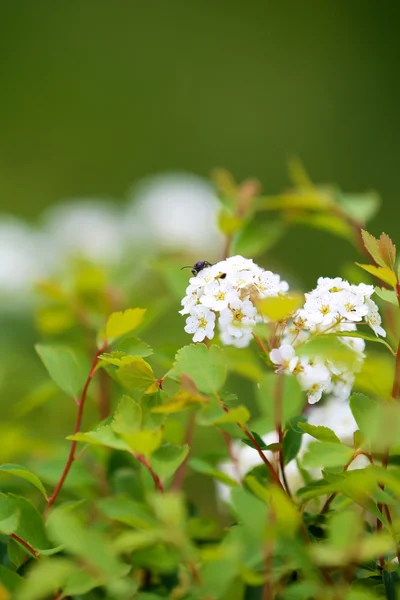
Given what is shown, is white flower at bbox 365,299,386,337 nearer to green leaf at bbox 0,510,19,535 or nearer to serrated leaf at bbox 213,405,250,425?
serrated leaf at bbox 213,405,250,425

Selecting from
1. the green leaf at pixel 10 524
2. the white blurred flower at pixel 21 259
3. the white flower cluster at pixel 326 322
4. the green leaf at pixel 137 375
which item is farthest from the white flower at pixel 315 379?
the white blurred flower at pixel 21 259

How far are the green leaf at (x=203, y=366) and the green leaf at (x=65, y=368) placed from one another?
0.13 metres

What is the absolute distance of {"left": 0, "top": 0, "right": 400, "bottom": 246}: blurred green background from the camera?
346cm

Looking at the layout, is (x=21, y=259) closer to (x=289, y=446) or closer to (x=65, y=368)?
(x=65, y=368)

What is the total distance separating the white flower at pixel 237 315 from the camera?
1.66 feet

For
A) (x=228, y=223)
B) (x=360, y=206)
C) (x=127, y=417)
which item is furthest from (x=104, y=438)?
(x=360, y=206)

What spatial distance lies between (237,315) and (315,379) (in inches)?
2.7

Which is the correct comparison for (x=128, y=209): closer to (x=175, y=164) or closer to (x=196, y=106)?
(x=175, y=164)

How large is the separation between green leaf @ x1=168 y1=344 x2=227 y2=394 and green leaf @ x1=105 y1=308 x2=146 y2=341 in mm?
76

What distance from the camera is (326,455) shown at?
0.45 metres

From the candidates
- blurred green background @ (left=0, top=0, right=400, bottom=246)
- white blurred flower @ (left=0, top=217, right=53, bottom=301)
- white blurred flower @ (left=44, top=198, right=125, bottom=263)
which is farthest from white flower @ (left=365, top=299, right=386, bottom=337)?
blurred green background @ (left=0, top=0, right=400, bottom=246)

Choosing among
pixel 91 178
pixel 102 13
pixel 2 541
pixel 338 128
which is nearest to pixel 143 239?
pixel 2 541

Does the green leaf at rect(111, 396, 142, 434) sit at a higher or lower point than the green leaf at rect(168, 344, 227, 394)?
lower

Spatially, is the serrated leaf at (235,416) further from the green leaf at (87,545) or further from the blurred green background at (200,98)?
the blurred green background at (200,98)
